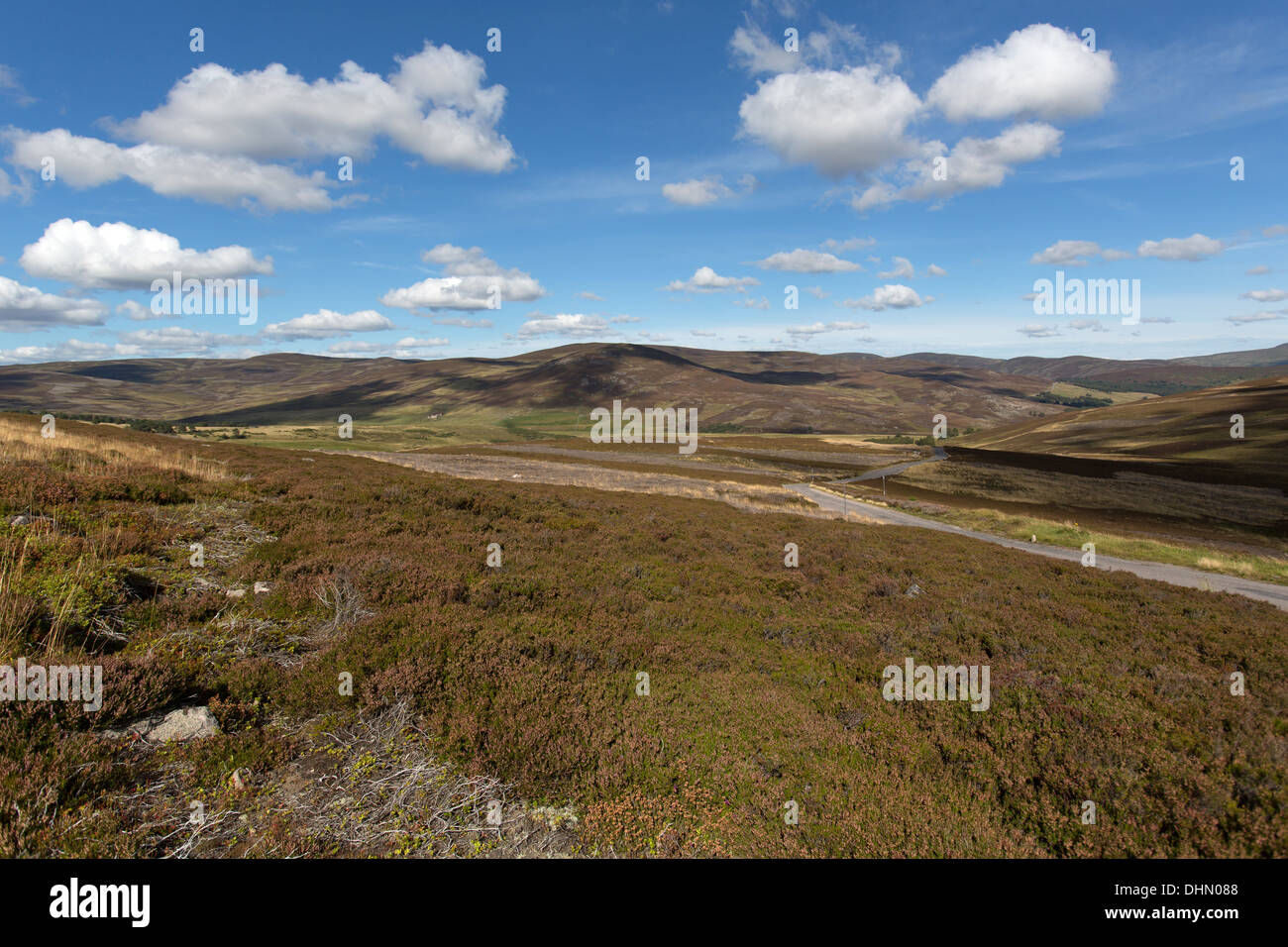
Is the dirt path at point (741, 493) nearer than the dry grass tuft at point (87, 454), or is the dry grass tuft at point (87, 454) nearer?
the dry grass tuft at point (87, 454)

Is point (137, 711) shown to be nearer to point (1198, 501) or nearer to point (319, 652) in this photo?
point (319, 652)

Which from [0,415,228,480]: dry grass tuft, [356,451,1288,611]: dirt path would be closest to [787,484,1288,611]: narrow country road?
[356,451,1288,611]: dirt path

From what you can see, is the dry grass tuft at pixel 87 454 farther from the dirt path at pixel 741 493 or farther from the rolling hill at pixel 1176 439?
the rolling hill at pixel 1176 439

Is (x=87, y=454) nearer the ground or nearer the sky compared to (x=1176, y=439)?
nearer the ground

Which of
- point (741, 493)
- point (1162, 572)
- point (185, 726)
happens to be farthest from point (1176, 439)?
point (185, 726)

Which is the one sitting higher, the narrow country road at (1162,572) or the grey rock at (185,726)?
the grey rock at (185,726)

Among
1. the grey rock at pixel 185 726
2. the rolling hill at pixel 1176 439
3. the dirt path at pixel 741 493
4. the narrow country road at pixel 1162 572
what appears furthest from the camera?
the rolling hill at pixel 1176 439

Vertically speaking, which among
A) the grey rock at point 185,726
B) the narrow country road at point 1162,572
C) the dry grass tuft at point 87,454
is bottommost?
the narrow country road at point 1162,572

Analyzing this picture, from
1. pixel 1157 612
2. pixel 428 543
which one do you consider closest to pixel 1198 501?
pixel 1157 612

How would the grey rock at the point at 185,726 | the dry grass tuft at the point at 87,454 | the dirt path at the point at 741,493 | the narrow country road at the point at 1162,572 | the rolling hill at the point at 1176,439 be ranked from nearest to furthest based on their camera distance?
the grey rock at the point at 185,726
the dry grass tuft at the point at 87,454
the narrow country road at the point at 1162,572
the dirt path at the point at 741,493
the rolling hill at the point at 1176,439

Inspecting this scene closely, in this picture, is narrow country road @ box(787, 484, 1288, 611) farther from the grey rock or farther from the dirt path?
the grey rock

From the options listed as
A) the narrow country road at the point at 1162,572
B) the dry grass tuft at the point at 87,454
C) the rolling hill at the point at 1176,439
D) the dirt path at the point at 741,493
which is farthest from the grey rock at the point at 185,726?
the rolling hill at the point at 1176,439

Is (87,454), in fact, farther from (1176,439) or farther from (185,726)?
(1176,439)
